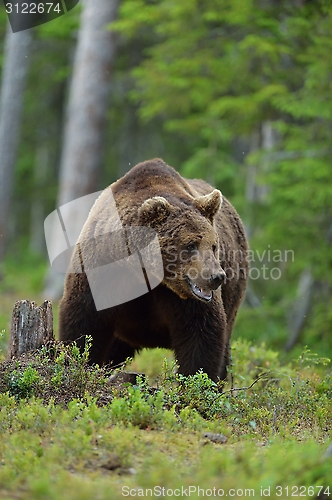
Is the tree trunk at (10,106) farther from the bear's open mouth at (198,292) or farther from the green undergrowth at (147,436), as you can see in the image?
the bear's open mouth at (198,292)

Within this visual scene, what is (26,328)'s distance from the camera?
20.1 ft

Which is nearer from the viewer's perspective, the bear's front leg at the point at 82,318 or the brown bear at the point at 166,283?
the brown bear at the point at 166,283

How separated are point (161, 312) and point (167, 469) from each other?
9.26ft

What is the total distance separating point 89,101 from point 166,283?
11669mm

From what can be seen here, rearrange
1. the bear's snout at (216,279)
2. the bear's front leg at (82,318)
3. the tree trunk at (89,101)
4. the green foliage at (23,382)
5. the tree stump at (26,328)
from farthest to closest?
the tree trunk at (89,101), the bear's front leg at (82,318), the tree stump at (26,328), the bear's snout at (216,279), the green foliage at (23,382)

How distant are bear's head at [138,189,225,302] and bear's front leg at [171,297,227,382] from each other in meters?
0.24

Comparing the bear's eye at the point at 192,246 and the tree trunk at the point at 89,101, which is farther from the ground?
the bear's eye at the point at 192,246

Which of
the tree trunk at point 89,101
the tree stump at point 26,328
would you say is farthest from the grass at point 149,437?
the tree trunk at point 89,101

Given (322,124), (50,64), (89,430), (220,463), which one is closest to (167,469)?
(220,463)

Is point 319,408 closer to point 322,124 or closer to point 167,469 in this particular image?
point 167,469

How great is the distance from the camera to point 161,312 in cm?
653

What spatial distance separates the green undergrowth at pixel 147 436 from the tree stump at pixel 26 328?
0.48 ft

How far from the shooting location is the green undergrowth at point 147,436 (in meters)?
3.74

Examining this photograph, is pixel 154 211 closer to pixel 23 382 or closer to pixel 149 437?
pixel 23 382
